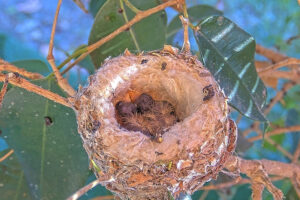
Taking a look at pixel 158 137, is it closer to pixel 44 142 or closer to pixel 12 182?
pixel 44 142

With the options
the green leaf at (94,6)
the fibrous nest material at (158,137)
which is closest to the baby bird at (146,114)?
the fibrous nest material at (158,137)

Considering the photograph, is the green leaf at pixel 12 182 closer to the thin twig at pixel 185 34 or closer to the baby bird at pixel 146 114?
the baby bird at pixel 146 114

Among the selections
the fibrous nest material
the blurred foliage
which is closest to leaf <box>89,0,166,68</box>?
the blurred foliage

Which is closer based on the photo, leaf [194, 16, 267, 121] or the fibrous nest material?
the fibrous nest material

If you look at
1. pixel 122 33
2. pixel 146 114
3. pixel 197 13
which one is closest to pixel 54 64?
pixel 122 33

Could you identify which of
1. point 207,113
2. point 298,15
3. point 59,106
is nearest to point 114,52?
point 59,106

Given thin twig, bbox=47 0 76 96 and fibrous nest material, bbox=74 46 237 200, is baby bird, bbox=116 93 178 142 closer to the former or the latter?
fibrous nest material, bbox=74 46 237 200
